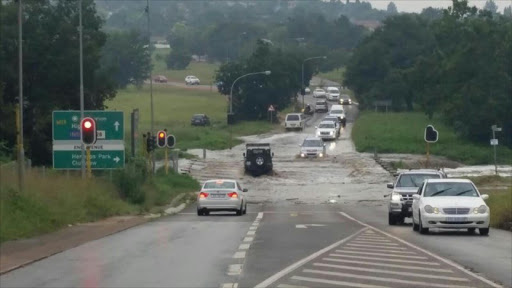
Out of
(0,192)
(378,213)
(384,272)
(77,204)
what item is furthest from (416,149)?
(384,272)

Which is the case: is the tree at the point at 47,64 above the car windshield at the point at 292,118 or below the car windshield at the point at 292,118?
above

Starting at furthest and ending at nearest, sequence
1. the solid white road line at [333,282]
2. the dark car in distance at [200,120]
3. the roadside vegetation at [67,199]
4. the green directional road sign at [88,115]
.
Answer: the dark car in distance at [200,120] < the green directional road sign at [88,115] < the roadside vegetation at [67,199] < the solid white road line at [333,282]

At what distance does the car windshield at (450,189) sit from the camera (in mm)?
31875

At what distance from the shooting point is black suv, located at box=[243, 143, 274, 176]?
240ft

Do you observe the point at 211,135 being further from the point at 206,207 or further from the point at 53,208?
the point at 53,208

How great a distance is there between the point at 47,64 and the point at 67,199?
1322 inches

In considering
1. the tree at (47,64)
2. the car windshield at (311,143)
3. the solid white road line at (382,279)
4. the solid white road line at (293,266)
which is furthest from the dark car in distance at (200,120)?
the solid white road line at (382,279)

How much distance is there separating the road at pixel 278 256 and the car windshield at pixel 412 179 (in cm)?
155

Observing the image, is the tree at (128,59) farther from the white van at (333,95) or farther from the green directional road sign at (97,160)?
the green directional road sign at (97,160)

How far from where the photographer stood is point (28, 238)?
29.1 meters

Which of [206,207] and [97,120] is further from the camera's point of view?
[97,120]

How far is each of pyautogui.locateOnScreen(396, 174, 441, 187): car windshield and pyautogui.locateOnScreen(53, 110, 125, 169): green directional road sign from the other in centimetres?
1298

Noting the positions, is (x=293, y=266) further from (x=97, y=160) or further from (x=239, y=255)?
(x=97, y=160)

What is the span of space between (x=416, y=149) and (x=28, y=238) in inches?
2577
